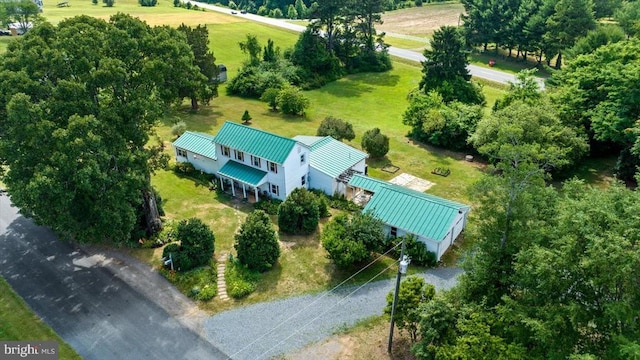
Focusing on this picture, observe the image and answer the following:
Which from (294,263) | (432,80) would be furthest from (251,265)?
(432,80)

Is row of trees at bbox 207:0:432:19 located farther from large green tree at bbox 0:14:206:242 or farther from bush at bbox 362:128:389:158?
large green tree at bbox 0:14:206:242

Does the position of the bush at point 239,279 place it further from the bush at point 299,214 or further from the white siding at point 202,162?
the white siding at point 202,162

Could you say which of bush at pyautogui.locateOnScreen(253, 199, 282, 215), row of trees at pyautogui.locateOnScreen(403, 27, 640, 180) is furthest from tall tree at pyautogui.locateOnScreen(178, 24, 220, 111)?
row of trees at pyautogui.locateOnScreen(403, 27, 640, 180)

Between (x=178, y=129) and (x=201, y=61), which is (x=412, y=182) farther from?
(x=201, y=61)

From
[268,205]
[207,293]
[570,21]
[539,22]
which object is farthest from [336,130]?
[539,22]

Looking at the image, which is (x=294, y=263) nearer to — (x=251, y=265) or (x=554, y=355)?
(x=251, y=265)
